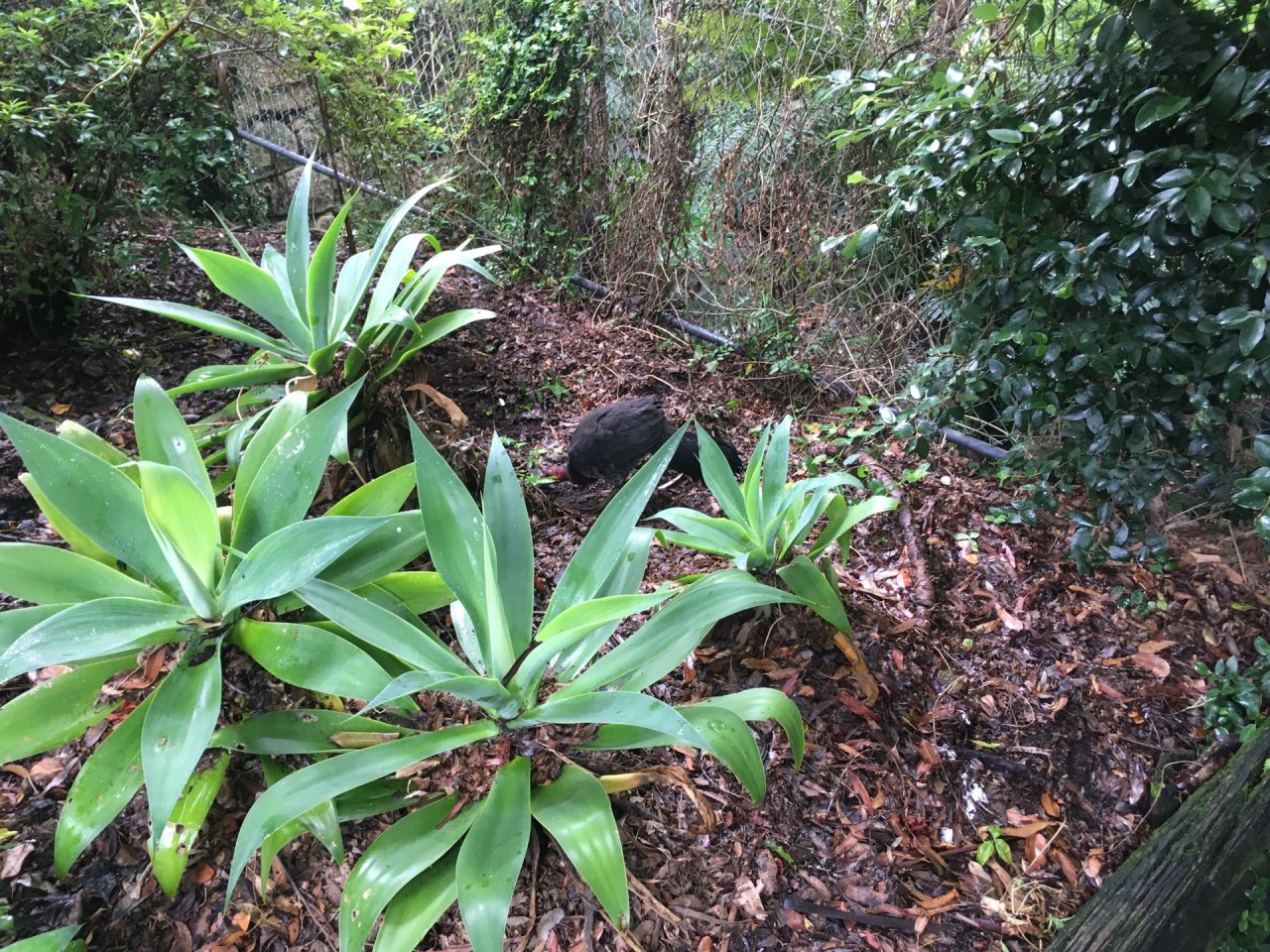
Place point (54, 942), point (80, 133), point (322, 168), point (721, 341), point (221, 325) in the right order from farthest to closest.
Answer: point (322, 168), point (721, 341), point (80, 133), point (221, 325), point (54, 942)

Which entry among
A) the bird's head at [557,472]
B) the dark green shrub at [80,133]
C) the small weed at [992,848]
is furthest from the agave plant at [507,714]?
the dark green shrub at [80,133]

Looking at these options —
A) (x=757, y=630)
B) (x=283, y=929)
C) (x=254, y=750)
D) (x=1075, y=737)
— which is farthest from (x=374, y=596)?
(x=1075, y=737)

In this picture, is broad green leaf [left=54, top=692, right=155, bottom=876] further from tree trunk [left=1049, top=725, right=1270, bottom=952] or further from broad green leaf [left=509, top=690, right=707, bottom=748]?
tree trunk [left=1049, top=725, right=1270, bottom=952]

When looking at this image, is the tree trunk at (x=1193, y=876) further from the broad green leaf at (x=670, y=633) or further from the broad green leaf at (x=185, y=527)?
the broad green leaf at (x=185, y=527)

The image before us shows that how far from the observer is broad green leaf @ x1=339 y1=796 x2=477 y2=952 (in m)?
0.94

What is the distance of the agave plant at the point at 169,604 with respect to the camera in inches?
40.4

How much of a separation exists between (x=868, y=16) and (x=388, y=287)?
2.17 meters

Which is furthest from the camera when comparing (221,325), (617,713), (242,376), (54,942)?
(221,325)

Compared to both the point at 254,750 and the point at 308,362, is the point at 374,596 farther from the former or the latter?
the point at 308,362

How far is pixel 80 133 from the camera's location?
7.12 feet

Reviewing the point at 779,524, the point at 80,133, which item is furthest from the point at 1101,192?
the point at 80,133

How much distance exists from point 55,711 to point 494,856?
806mm

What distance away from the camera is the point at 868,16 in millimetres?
2605

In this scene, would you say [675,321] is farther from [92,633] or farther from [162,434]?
[92,633]
